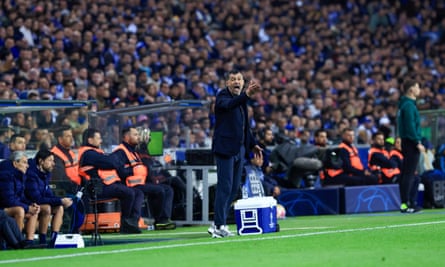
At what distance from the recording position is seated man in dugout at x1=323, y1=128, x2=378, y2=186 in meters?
19.6

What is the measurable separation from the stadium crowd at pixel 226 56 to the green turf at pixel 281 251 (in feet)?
16.9

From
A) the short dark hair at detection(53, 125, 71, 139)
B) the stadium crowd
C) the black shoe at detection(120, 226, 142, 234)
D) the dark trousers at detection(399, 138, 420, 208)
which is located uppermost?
the stadium crowd

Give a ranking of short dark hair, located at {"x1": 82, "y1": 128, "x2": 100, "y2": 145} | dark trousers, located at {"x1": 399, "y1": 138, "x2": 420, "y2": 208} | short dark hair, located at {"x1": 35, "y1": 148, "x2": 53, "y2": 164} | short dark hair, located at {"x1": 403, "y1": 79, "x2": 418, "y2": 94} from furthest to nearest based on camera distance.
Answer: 1. short dark hair, located at {"x1": 403, "y1": 79, "x2": 418, "y2": 94}
2. dark trousers, located at {"x1": 399, "y1": 138, "x2": 420, "y2": 208}
3. short dark hair, located at {"x1": 82, "y1": 128, "x2": 100, "y2": 145}
4. short dark hair, located at {"x1": 35, "y1": 148, "x2": 53, "y2": 164}

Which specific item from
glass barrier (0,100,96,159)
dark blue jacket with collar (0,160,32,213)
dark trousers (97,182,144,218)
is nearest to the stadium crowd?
glass barrier (0,100,96,159)

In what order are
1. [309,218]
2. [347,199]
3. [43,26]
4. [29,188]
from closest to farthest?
[29,188] → [309,218] → [347,199] → [43,26]

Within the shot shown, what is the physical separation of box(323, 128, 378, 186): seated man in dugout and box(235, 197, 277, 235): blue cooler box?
6723mm

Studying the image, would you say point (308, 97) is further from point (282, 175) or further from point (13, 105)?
point (13, 105)

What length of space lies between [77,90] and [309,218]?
5.69 meters

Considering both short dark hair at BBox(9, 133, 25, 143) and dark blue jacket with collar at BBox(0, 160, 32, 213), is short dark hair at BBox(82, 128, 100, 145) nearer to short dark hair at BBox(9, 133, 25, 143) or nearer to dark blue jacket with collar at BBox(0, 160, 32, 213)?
short dark hair at BBox(9, 133, 25, 143)

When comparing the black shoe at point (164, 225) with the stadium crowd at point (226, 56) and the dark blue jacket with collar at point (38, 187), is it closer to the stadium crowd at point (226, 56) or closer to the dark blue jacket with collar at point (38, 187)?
the stadium crowd at point (226, 56)

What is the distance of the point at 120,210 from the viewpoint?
50.1ft

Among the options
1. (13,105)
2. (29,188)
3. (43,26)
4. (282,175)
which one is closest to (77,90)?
(43,26)

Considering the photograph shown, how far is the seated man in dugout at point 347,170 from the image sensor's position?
771 inches

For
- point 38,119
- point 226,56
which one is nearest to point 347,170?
point 38,119
